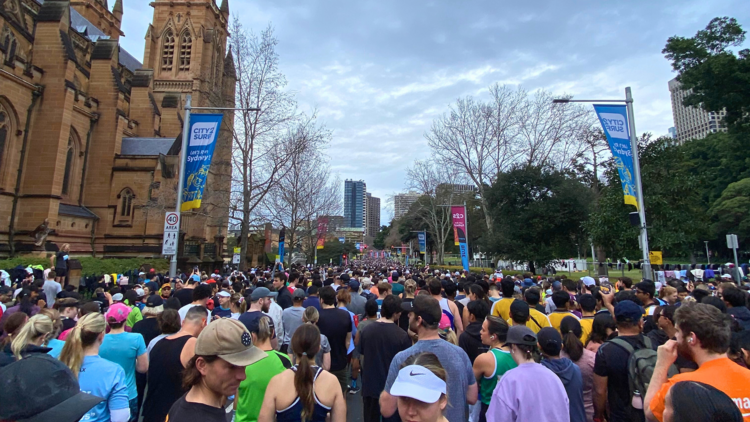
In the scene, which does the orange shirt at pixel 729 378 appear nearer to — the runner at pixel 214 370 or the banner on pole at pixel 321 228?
the runner at pixel 214 370

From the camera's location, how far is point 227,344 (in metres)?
2.04

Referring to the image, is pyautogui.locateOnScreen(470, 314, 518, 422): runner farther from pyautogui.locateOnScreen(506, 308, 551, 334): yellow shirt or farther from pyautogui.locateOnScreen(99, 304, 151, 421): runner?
pyautogui.locateOnScreen(99, 304, 151, 421): runner

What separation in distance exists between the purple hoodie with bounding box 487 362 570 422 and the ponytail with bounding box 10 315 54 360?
369cm

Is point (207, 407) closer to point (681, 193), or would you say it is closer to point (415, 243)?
point (681, 193)

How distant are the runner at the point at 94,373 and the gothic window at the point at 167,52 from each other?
50.5 metres

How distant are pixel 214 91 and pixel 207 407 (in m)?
25.4

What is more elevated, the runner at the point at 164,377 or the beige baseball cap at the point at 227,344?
the beige baseball cap at the point at 227,344

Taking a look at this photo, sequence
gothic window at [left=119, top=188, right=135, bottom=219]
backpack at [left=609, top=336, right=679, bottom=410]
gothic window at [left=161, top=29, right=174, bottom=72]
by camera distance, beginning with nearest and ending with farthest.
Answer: backpack at [left=609, top=336, right=679, bottom=410] → gothic window at [left=119, top=188, right=135, bottom=219] → gothic window at [left=161, top=29, right=174, bottom=72]

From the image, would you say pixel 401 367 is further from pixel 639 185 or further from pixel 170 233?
pixel 639 185

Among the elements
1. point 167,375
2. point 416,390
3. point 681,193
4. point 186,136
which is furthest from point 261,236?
point 416,390

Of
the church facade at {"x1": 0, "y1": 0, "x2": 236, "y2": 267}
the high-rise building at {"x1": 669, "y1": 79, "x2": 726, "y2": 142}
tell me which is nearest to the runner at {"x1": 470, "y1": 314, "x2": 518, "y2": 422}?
the church facade at {"x1": 0, "y1": 0, "x2": 236, "y2": 267}

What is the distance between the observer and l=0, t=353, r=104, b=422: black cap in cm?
144

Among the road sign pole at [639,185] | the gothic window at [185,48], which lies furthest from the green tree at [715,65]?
the gothic window at [185,48]

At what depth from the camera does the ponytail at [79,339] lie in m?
3.03
